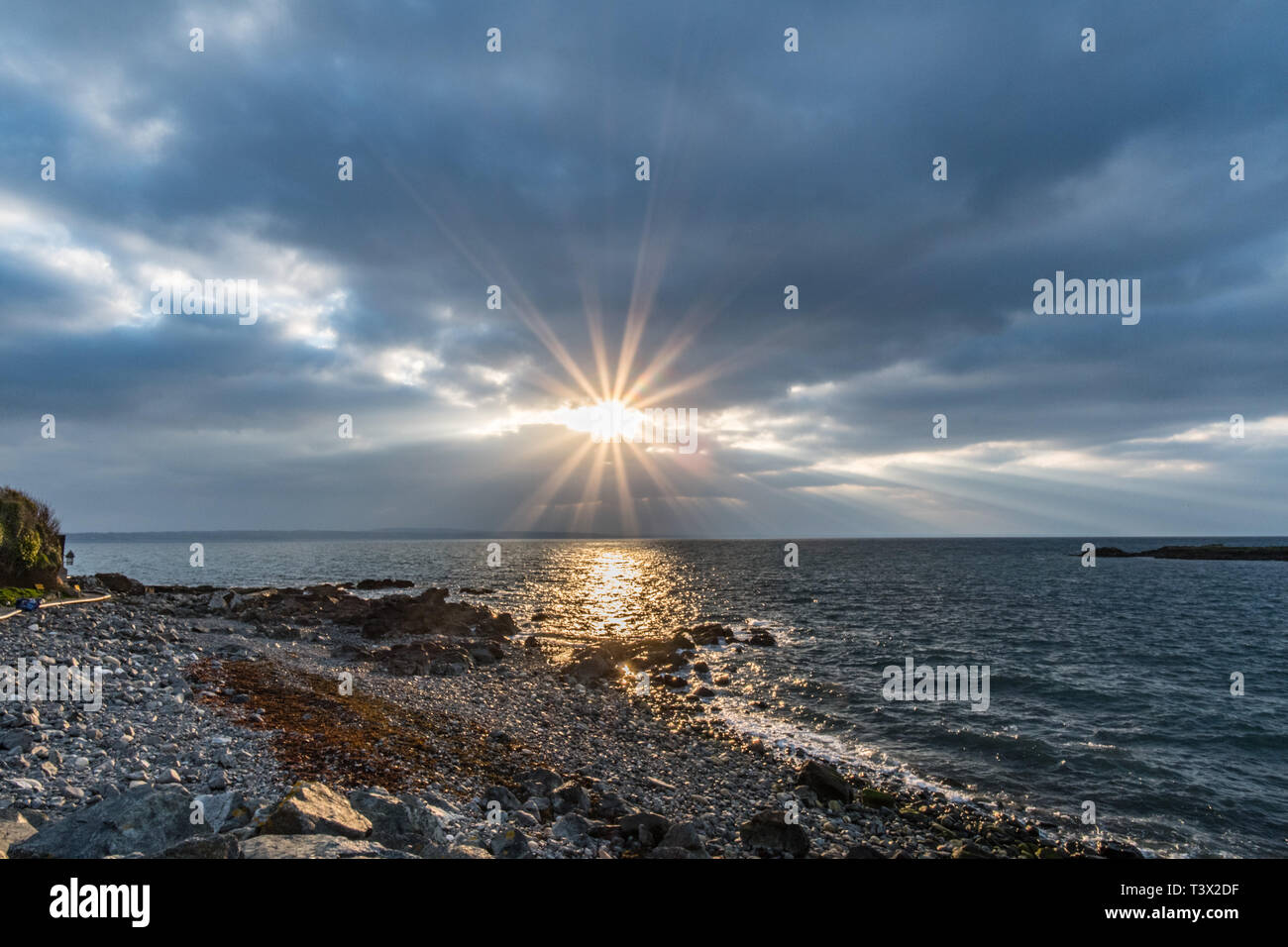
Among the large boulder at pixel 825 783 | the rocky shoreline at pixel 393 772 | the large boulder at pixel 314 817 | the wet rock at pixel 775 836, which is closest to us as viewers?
the large boulder at pixel 314 817

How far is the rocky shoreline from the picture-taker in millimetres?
9773

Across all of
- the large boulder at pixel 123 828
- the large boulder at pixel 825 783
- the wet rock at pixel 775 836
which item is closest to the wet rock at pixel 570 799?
the wet rock at pixel 775 836

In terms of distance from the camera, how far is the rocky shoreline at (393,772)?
977 centimetres

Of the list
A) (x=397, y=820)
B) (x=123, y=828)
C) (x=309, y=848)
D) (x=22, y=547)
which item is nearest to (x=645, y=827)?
(x=397, y=820)

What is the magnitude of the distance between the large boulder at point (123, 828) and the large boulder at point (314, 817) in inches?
51.2

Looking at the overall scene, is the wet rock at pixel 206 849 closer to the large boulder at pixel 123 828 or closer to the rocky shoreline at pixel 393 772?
the rocky shoreline at pixel 393 772

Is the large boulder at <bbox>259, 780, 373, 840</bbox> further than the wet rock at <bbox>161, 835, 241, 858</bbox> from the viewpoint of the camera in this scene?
Yes

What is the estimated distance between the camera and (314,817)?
9.49 m

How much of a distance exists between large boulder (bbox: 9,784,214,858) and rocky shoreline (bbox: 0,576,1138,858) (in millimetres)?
29

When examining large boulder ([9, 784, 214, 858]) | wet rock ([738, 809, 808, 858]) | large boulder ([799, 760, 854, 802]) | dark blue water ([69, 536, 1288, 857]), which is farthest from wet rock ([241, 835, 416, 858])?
dark blue water ([69, 536, 1288, 857])

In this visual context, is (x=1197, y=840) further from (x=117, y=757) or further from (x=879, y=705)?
(x=117, y=757)

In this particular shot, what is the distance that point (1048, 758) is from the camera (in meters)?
21.5

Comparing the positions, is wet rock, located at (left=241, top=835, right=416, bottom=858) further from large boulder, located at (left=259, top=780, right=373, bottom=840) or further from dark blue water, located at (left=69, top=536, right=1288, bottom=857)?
dark blue water, located at (left=69, top=536, right=1288, bottom=857)
